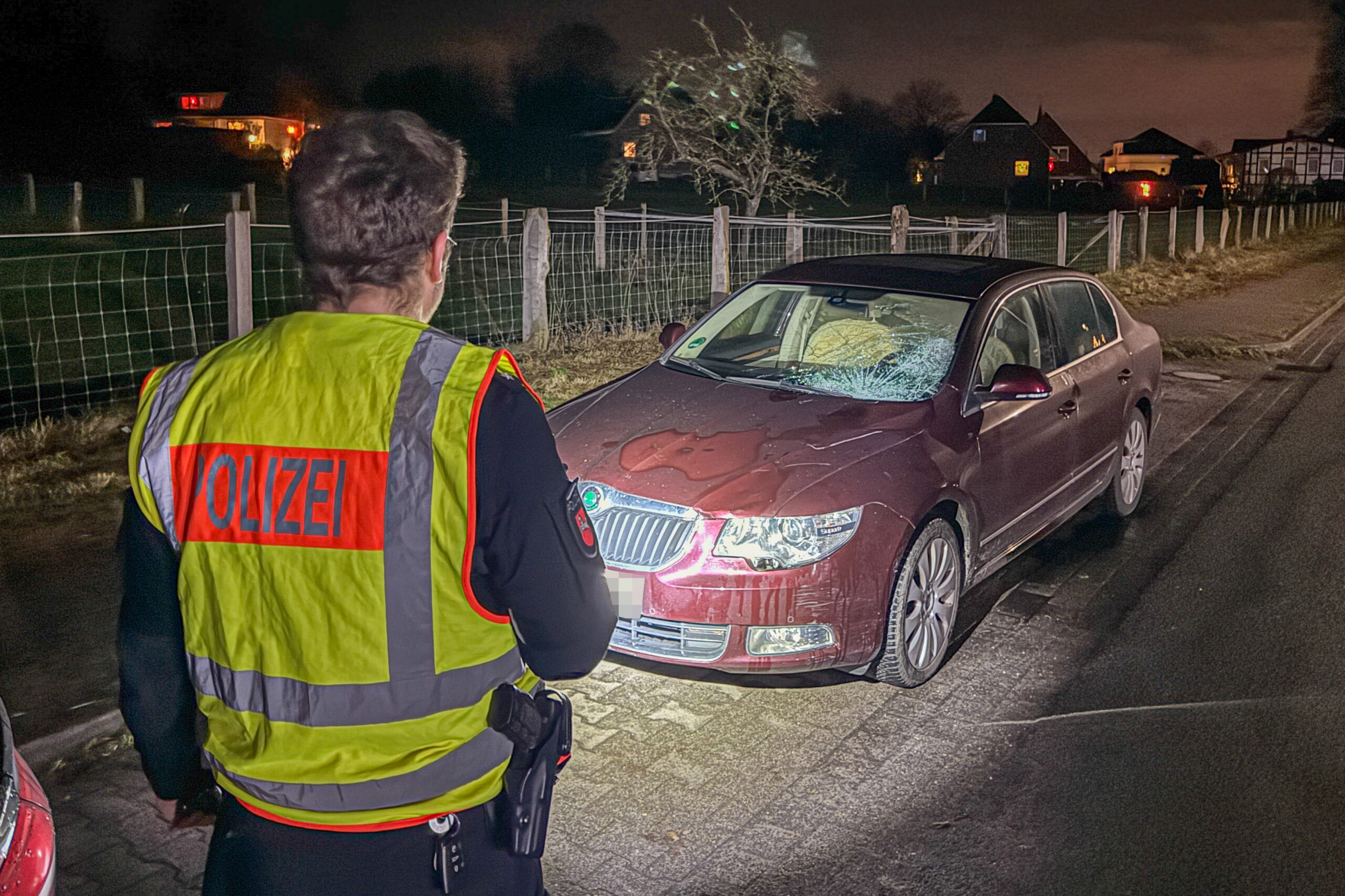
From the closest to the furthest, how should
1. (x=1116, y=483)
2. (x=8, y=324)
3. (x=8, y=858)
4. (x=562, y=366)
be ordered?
(x=8, y=858) → (x=1116, y=483) → (x=562, y=366) → (x=8, y=324)

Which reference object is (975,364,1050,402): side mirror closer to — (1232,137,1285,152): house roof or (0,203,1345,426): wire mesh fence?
(0,203,1345,426): wire mesh fence

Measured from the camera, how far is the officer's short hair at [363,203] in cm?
166

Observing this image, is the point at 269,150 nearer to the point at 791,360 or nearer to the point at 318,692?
the point at 791,360

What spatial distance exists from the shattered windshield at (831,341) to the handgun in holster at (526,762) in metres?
3.56

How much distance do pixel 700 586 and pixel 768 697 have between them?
0.62 meters

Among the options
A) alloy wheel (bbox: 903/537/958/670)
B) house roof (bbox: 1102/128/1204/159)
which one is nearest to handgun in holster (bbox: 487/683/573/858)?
alloy wheel (bbox: 903/537/958/670)

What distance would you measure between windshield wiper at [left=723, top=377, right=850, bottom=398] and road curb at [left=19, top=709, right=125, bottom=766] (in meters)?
2.92

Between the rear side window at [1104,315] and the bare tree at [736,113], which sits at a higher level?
the bare tree at [736,113]

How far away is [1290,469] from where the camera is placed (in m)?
8.16

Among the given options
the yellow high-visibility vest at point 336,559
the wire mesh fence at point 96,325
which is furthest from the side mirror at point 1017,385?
the wire mesh fence at point 96,325

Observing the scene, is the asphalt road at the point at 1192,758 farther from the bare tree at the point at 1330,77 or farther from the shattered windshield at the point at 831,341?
the bare tree at the point at 1330,77

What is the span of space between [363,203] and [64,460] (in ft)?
21.1

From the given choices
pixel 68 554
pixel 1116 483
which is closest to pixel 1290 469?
pixel 1116 483

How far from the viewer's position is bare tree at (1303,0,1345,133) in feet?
262
